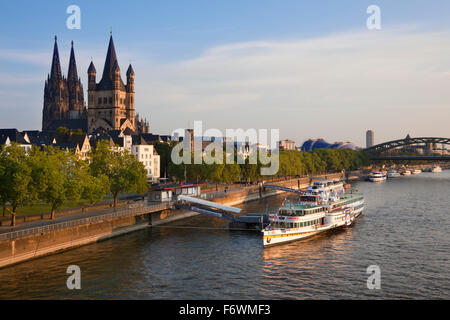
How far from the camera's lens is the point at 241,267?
47.8 metres

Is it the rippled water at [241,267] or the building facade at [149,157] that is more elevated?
the building facade at [149,157]

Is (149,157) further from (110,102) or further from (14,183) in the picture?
(14,183)

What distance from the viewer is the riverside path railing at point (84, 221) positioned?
4560 centimetres

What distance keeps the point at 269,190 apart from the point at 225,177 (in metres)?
19.0

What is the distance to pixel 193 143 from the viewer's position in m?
180

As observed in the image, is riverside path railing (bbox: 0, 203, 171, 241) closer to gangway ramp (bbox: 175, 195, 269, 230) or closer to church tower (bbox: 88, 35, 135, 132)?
gangway ramp (bbox: 175, 195, 269, 230)

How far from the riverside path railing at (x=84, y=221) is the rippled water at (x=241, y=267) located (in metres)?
2.91

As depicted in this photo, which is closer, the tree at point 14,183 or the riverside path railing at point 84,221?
the riverside path railing at point 84,221

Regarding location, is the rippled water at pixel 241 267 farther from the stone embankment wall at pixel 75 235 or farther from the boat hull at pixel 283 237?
the stone embankment wall at pixel 75 235

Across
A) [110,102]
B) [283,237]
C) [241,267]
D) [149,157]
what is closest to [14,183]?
[241,267]

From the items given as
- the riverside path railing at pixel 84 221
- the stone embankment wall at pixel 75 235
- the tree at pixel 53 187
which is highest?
the tree at pixel 53 187

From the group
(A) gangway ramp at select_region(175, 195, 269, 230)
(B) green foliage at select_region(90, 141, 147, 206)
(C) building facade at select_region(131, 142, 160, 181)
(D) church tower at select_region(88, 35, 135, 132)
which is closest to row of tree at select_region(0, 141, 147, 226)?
(B) green foliage at select_region(90, 141, 147, 206)

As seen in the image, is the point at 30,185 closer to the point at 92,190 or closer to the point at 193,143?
the point at 92,190

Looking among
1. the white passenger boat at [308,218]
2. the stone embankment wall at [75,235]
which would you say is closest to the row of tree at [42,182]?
the stone embankment wall at [75,235]
